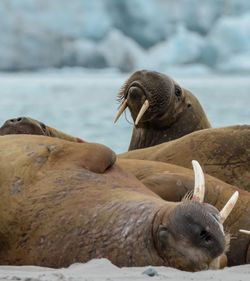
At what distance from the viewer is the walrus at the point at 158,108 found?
7.19 meters

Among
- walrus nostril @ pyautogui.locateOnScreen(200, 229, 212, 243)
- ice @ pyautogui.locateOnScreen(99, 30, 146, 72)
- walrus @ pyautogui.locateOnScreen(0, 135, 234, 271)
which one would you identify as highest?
walrus nostril @ pyautogui.locateOnScreen(200, 229, 212, 243)

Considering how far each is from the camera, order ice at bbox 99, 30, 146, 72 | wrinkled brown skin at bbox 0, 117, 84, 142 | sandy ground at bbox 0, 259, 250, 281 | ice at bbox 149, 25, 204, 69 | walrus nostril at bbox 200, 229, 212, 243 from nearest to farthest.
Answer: sandy ground at bbox 0, 259, 250, 281, walrus nostril at bbox 200, 229, 212, 243, wrinkled brown skin at bbox 0, 117, 84, 142, ice at bbox 149, 25, 204, 69, ice at bbox 99, 30, 146, 72

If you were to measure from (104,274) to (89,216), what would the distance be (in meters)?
0.45

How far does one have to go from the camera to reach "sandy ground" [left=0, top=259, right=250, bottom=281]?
10.9 ft

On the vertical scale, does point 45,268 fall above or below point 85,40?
Result: above

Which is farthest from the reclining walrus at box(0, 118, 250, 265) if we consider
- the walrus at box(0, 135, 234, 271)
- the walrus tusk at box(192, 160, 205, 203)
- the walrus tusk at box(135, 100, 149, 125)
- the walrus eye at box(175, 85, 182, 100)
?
the walrus eye at box(175, 85, 182, 100)

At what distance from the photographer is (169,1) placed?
65500 mm

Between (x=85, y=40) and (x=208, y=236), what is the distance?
2303 inches

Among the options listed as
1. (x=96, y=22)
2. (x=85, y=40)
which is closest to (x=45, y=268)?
(x=96, y=22)

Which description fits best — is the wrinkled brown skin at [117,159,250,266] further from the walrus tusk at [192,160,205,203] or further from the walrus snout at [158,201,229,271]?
the walrus snout at [158,201,229,271]

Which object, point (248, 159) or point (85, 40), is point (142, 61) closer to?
point (85, 40)

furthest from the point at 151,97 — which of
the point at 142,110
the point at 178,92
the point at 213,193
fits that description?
the point at 213,193

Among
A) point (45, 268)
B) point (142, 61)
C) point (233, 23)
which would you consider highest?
point (45, 268)

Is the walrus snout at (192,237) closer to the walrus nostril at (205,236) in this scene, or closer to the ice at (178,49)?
the walrus nostril at (205,236)
